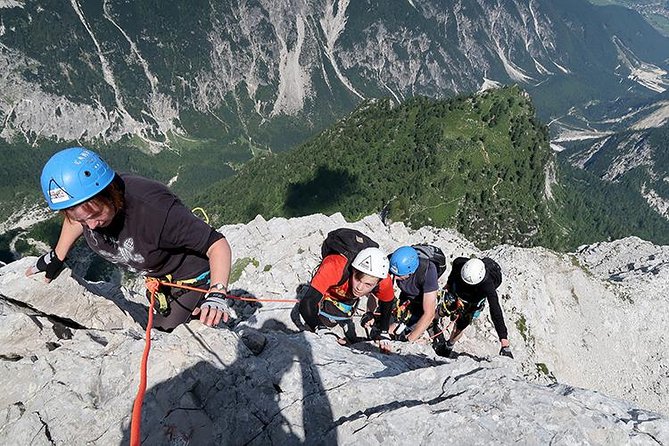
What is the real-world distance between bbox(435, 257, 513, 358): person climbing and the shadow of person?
6.87 meters

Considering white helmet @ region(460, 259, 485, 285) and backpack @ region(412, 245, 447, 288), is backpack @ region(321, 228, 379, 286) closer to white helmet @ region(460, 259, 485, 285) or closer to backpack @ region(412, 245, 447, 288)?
backpack @ region(412, 245, 447, 288)

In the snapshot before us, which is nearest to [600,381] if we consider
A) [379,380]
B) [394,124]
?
[379,380]

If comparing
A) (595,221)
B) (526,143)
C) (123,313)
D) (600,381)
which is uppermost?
(123,313)

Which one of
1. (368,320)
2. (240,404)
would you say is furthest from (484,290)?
(240,404)

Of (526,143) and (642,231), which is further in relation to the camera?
(642,231)

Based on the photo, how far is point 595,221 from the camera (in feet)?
466

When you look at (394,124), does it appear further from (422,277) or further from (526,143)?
(422,277)

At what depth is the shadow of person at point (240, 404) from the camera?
22.0ft

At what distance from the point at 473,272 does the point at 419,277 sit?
5.51 feet

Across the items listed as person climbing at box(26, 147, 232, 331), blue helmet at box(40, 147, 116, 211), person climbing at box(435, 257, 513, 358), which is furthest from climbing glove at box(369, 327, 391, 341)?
blue helmet at box(40, 147, 116, 211)

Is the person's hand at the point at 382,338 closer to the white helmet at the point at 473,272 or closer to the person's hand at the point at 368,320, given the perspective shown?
the person's hand at the point at 368,320

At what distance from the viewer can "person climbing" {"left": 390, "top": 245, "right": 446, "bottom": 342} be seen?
1255cm

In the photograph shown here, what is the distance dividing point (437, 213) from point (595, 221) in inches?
2775

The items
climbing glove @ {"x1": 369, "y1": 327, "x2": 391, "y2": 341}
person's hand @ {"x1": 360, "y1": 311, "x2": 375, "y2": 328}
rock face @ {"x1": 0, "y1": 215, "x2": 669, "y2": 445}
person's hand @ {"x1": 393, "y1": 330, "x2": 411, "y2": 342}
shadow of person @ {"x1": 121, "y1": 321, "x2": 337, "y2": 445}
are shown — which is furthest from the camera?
person's hand @ {"x1": 393, "y1": 330, "x2": 411, "y2": 342}
